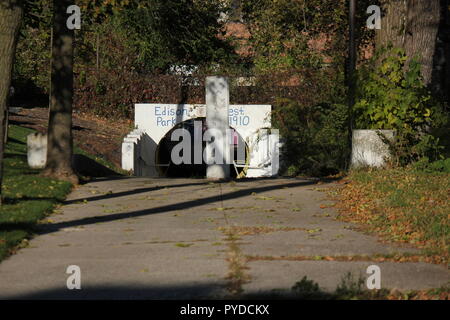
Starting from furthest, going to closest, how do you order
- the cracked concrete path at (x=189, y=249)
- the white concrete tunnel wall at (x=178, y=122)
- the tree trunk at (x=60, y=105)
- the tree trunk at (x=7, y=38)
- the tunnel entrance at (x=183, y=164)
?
the tunnel entrance at (x=183, y=164) → the white concrete tunnel wall at (x=178, y=122) → the tree trunk at (x=60, y=105) → the tree trunk at (x=7, y=38) → the cracked concrete path at (x=189, y=249)

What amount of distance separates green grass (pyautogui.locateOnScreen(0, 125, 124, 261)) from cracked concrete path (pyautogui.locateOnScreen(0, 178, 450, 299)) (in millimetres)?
202

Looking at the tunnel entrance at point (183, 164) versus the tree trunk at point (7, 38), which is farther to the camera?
the tunnel entrance at point (183, 164)

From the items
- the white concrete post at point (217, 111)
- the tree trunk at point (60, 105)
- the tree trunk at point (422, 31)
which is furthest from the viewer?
the white concrete post at point (217, 111)

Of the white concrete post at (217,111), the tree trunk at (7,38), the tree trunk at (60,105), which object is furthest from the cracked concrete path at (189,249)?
the white concrete post at (217,111)

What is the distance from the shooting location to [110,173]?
833 inches

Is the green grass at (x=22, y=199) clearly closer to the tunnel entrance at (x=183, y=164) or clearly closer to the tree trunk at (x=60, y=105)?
the tree trunk at (x=60, y=105)

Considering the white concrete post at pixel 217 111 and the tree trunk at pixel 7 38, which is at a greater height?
the tree trunk at pixel 7 38

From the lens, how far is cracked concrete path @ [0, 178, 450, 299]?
813 cm

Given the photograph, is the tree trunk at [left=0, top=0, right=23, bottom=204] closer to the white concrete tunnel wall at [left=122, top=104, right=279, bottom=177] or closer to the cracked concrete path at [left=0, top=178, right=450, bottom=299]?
the cracked concrete path at [left=0, top=178, right=450, bottom=299]

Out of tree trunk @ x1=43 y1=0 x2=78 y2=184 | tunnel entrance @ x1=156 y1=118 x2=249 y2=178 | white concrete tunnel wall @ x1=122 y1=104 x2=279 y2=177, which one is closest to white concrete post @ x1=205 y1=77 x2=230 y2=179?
tree trunk @ x1=43 y1=0 x2=78 y2=184

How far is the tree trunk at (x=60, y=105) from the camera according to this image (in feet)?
55.8

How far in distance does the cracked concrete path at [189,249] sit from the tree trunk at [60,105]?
1.56 metres
